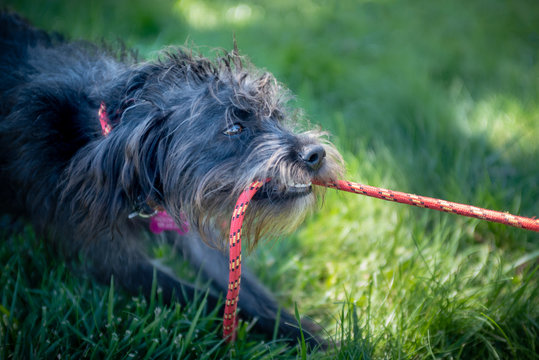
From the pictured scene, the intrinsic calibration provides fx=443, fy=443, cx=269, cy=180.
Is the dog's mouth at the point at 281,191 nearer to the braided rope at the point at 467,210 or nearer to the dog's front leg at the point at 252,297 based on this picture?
the braided rope at the point at 467,210

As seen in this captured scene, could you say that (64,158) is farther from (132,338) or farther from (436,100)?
(436,100)

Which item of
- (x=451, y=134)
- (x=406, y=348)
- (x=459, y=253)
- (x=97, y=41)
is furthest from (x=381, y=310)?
(x=97, y=41)

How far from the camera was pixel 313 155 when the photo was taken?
1789 mm

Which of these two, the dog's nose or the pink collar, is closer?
the dog's nose

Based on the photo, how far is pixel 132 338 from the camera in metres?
1.96

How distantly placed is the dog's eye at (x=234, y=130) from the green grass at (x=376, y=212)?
2.50 ft

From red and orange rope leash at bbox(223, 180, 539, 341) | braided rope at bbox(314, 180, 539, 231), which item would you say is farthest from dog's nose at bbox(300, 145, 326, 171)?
braided rope at bbox(314, 180, 539, 231)

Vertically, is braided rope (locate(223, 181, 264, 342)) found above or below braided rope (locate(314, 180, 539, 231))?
below

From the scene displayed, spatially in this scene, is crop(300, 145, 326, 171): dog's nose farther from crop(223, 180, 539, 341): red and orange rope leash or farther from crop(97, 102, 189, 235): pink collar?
crop(97, 102, 189, 235): pink collar

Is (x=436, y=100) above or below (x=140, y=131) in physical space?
above

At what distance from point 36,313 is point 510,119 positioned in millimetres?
3815

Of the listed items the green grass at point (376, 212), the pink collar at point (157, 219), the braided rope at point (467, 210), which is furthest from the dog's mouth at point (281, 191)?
the green grass at point (376, 212)

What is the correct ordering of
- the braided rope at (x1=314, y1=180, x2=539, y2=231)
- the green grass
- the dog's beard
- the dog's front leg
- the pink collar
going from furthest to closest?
the dog's front leg
the green grass
the pink collar
the dog's beard
the braided rope at (x1=314, y1=180, x2=539, y2=231)

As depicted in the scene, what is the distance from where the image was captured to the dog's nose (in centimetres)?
178
